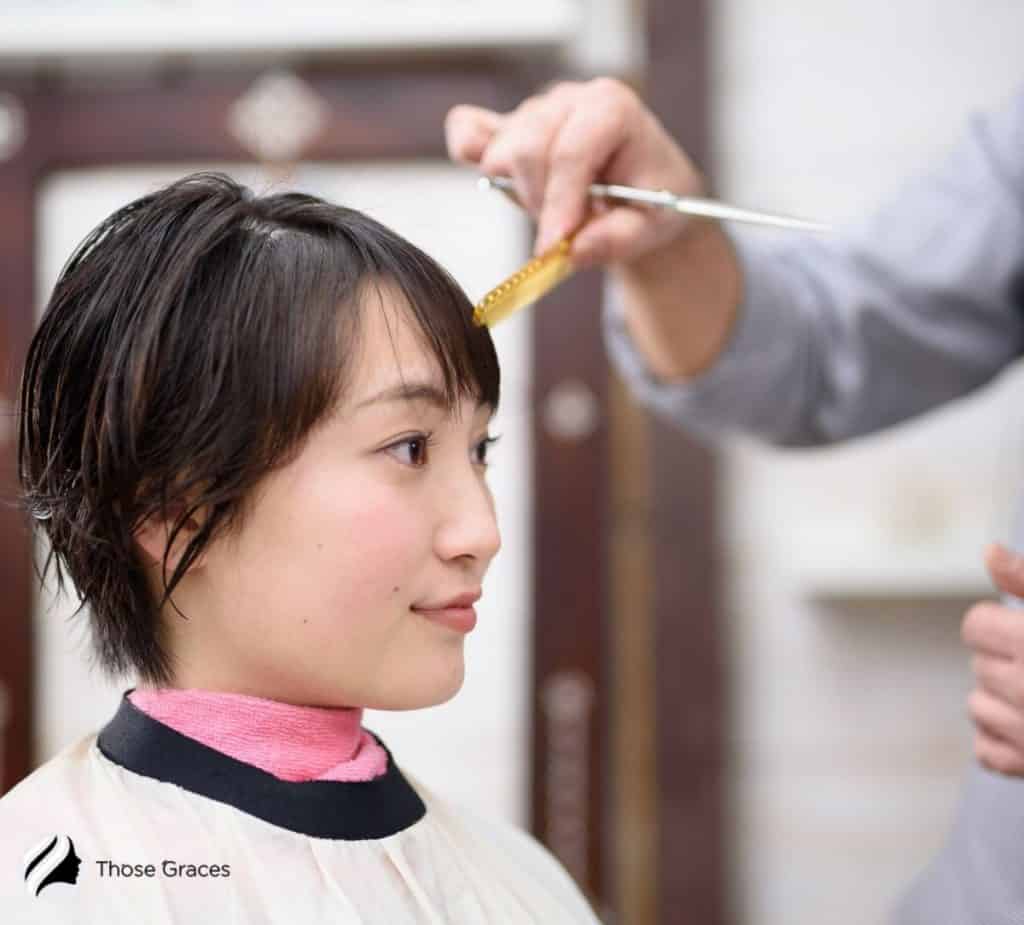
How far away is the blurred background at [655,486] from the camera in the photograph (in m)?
2.07

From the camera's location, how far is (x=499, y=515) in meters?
2.06

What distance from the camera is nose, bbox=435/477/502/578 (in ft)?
2.45

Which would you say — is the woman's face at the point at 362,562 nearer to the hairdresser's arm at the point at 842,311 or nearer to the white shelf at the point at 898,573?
the hairdresser's arm at the point at 842,311

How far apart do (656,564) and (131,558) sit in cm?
142

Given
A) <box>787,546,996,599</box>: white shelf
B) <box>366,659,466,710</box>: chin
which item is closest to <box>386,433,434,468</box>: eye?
<box>366,659,466,710</box>: chin

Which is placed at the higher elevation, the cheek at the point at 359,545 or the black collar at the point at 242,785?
the cheek at the point at 359,545

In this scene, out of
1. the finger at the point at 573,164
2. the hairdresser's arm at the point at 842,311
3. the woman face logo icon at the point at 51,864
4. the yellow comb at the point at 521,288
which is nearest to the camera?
the woman face logo icon at the point at 51,864

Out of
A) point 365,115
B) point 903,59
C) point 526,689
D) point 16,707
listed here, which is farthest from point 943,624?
point 16,707

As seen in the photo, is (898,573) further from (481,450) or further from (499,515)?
(481,450)

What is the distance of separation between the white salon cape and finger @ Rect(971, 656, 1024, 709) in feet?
1.18

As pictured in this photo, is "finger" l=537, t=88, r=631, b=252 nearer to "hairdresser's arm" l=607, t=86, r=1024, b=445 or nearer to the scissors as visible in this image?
the scissors

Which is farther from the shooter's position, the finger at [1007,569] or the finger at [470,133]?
the finger at [470,133]

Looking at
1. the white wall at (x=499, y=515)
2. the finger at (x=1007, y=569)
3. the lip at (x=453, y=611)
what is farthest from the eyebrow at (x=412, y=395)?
the white wall at (x=499, y=515)

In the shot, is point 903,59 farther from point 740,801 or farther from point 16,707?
point 16,707
